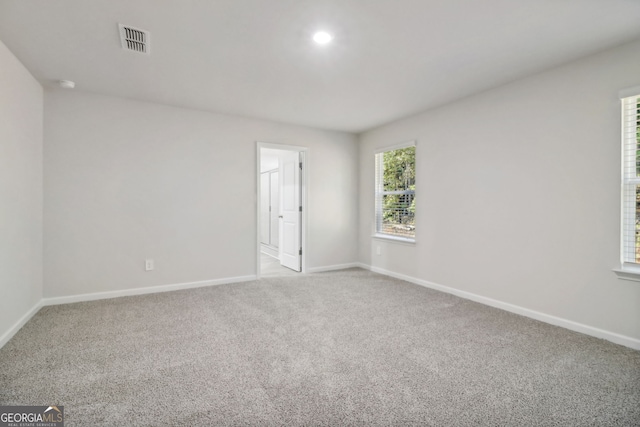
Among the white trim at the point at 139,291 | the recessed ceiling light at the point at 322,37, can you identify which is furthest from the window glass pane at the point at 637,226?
the white trim at the point at 139,291

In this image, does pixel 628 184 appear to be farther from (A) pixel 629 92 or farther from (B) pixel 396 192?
(B) pixel 396 192

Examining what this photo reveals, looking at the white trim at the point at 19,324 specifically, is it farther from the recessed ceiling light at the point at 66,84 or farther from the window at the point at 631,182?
the window at the point at 631,182

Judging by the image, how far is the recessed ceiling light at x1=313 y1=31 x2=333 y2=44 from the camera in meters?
2.32

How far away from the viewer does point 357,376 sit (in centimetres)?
202

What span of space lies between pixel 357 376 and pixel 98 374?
1688 mm

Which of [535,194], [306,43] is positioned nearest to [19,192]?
[306,43]

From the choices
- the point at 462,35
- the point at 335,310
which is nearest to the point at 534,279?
the point at 335,310

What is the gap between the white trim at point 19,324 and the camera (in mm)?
2460

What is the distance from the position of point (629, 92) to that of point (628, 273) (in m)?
1.39

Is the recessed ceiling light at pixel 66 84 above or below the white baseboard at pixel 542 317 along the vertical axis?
above

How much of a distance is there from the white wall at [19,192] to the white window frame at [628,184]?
15.9 feet

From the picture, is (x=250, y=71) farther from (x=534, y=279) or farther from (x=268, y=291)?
(x=534, y=279)

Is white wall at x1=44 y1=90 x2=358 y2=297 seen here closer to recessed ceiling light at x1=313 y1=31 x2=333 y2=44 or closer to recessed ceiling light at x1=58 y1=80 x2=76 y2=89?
recessed ceiling light at x1=58 y1=80 x2=76 y2=89

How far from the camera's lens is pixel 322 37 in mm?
2369
